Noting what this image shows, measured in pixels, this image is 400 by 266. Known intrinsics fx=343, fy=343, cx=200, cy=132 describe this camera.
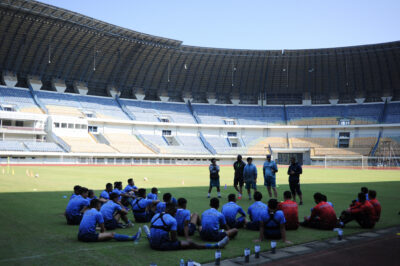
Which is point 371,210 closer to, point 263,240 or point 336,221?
point 336,221

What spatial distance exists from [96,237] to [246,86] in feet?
249

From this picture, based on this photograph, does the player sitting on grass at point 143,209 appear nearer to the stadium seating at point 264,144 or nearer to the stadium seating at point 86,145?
the stadium seating at point 86,145

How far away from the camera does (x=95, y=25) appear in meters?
59.4

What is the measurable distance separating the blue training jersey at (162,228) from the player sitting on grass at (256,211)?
2578 mm

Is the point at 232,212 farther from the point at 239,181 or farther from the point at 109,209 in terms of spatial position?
the point at 239,181

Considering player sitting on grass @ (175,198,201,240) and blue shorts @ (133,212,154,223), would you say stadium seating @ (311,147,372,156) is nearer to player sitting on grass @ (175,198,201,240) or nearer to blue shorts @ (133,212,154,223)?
blue shorts @ (133,212,154,223)

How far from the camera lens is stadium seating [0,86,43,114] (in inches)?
2361

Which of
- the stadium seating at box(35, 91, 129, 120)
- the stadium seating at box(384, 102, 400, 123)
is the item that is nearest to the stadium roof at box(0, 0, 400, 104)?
the stadium seating at box(384, 102, 400, 123)

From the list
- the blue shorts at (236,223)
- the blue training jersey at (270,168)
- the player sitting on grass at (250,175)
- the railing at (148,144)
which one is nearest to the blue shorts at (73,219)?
the blue shorts at (236,223)

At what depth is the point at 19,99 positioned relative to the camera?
203ft

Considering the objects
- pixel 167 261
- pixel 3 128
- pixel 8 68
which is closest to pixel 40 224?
pixel 167 261

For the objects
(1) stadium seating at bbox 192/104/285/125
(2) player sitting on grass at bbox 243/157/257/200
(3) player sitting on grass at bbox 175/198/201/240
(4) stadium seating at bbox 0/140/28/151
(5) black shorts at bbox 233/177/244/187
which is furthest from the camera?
(1) stadium seating at bbox 192/104/285/125

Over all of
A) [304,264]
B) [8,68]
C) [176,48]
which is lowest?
[304,264]

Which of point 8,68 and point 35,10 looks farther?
point 8,68
